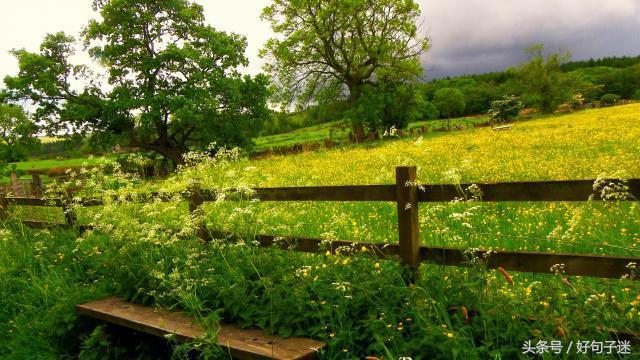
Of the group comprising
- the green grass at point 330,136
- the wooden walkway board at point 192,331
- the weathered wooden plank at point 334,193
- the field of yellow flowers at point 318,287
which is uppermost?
the green grass at point 330,136

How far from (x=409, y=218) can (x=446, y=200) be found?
1.32 feet

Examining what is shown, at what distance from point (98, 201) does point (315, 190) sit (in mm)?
4689

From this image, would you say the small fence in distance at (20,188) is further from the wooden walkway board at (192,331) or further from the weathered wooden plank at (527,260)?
the weathered wooden plank at (527,260)

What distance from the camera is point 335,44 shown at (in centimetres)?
4616

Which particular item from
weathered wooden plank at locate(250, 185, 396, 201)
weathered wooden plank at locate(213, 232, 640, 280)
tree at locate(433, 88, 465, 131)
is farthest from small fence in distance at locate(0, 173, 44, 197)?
tree at locate(433, 88, 465, 131)

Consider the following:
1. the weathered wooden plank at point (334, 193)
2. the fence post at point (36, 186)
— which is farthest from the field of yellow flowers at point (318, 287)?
the fence post at point (36, 186)

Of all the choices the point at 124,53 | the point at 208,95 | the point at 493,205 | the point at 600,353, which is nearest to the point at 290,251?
the point at 600,353

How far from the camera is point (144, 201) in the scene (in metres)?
7.22

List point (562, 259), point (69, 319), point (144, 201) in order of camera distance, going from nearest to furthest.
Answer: point (562, 259)
point (69, 319)
point (144, 201)

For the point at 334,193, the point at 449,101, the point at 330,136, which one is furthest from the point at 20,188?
the point at 449,101

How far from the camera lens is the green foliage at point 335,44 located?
44.6m

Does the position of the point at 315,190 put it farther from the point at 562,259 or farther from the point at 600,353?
the point at 600,353

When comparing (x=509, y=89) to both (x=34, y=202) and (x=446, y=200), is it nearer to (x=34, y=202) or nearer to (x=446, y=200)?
(x=34, y=202)

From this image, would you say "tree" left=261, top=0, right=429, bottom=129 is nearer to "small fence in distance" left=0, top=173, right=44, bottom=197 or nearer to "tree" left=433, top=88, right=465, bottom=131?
"small fence in distance" left=0, top=173, right=44, bottom=197
